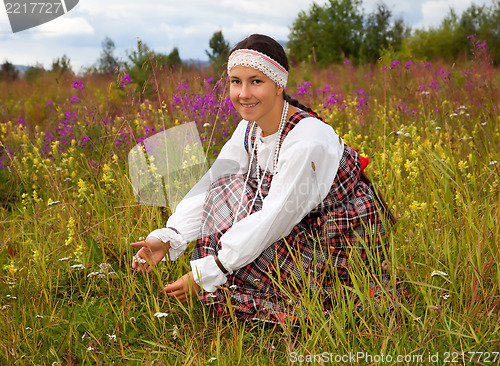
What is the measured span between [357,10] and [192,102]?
28.8 meters

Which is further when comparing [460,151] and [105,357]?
[460,151]

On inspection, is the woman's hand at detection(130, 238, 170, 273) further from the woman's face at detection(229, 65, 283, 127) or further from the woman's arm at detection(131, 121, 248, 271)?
the woman's face at detection(229, 65, 283, 127)

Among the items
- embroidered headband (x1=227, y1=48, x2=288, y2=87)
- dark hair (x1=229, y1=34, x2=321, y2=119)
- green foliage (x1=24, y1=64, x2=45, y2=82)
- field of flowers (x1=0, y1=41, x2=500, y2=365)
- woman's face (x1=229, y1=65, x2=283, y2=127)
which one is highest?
green foliage (x1=24, y1=64, x2=45, y2=82)

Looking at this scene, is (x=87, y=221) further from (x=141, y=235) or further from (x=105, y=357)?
(x=105, y=357)

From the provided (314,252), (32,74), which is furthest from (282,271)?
(32,74)

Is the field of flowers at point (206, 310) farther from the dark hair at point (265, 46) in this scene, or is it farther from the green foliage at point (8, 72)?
the green foliage at point (8, 72)

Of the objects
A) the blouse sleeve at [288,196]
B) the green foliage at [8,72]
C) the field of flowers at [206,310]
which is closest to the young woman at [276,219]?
the blouse sleeve at [288,196]

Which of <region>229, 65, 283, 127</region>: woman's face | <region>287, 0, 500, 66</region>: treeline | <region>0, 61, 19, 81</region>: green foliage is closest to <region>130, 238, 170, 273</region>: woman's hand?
<region>229, 65, 283, 127</region>: woman's face

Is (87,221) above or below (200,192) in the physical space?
below

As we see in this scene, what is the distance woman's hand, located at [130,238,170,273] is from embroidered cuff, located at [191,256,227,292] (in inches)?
9.8

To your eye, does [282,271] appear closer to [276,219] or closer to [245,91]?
[276,219]

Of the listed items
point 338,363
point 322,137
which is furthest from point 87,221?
point 338,363

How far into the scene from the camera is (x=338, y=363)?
1787mm

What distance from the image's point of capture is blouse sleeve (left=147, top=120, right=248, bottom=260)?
2.39 metres
